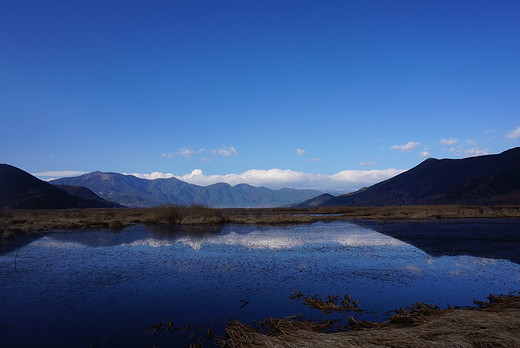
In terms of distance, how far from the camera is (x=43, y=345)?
831cm

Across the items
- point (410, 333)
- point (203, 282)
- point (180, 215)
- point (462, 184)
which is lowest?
point (203, 282)

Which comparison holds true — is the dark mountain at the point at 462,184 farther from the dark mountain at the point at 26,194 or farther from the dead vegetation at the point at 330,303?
the dark mountain at the point at 26,194

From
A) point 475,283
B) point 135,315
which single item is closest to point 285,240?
point 475,283

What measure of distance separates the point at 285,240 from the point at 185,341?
65.9 ft

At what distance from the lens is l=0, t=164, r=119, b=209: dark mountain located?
116562 millimetres

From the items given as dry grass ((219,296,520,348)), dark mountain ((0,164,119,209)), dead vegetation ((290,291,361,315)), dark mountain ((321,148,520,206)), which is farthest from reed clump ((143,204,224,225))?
dark mountain ((321,148,520,206))

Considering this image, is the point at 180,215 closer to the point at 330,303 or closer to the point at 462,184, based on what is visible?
the point at 330,303

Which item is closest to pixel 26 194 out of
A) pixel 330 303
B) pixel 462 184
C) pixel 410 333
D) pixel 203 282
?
pixel 203 282

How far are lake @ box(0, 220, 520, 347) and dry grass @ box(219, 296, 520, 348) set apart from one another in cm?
103

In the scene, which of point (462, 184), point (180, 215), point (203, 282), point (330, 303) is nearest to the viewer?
point (330, 303)

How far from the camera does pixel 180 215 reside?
47375 mm

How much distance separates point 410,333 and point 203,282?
363 inches

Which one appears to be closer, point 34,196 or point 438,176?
point 34,196

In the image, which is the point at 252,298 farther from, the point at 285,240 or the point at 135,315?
the point at 285,240
